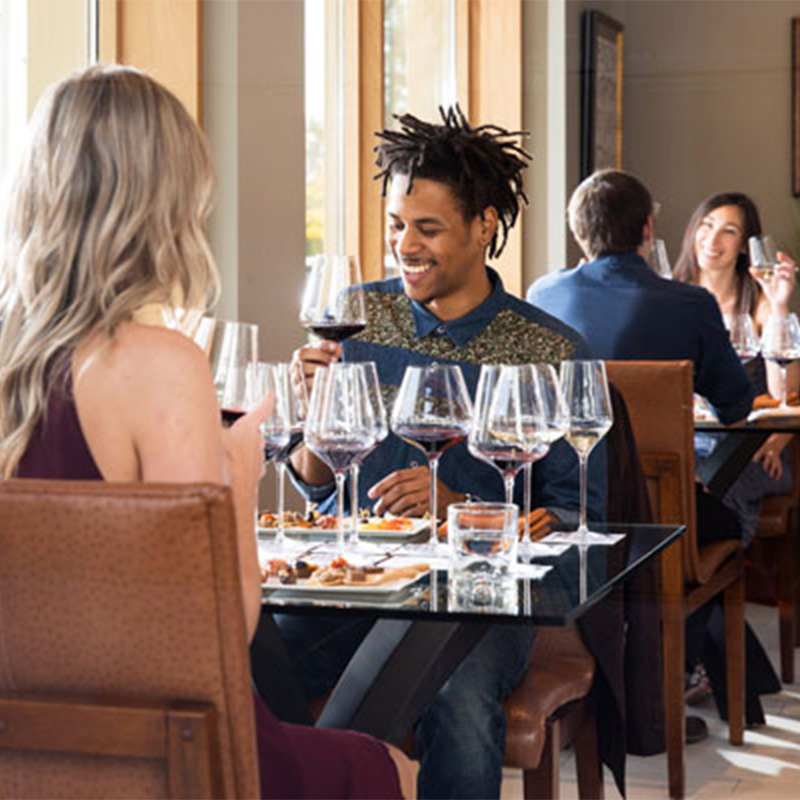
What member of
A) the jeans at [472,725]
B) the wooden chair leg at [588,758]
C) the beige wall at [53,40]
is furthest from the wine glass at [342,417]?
the beige wall at [53,40]

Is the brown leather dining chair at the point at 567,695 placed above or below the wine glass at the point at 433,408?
below

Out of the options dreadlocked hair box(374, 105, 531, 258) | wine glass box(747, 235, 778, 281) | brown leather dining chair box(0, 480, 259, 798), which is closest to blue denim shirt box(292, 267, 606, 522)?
dreadlocked hair box(374, 105, 531, 258)

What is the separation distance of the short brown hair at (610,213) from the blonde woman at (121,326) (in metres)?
1.60

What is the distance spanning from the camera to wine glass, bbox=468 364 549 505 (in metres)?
1.89

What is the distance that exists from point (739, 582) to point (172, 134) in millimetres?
1917

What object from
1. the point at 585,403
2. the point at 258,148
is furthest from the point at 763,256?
the point at 258,148

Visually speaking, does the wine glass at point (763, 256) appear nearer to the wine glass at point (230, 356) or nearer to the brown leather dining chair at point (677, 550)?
the brown leather dining chair at point (677, 550)

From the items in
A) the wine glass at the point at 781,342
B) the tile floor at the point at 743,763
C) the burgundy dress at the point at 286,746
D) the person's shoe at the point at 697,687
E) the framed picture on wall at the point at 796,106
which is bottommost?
the tile floor at the point at 743,763

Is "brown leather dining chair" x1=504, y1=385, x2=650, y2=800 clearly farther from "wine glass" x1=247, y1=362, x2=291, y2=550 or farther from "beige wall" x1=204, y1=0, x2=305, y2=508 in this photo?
"beige wall" x1=204, y1=0, x2=305, y2=508

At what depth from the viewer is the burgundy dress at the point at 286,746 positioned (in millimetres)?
1442

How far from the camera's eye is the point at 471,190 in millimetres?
2611

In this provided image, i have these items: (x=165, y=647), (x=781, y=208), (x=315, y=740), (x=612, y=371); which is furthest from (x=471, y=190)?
(x=165, y=647)

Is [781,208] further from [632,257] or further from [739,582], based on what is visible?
[739,582]

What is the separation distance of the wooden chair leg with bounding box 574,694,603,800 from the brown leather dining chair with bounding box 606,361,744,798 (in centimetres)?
44
